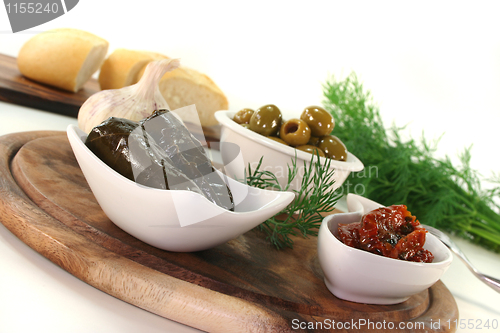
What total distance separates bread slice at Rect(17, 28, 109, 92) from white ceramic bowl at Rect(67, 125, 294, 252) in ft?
4.23

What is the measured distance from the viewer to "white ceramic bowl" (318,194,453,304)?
2.49ft

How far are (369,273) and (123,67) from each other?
1.71 metres

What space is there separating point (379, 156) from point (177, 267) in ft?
4.32

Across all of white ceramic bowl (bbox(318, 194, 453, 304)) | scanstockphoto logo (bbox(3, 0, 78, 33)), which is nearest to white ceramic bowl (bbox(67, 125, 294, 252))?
white ceramic bowl (bbox(318, 194, 453, 304))

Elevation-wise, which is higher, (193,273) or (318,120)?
(318,120)

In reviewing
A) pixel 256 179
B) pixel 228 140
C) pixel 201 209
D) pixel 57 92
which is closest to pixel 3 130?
pixel 57 92

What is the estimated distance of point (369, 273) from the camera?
0.76 metres

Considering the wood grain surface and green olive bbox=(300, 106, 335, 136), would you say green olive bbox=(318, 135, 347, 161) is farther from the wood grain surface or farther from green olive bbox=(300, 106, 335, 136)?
the wood grain surface

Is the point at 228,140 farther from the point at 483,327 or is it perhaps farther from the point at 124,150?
the point at 483,327

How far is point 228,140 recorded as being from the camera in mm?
1312

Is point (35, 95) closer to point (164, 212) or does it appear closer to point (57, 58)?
point (57, 58)

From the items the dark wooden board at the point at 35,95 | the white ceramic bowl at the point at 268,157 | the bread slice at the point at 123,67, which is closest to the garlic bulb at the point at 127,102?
the white ceramic bowl at the point at 268,157

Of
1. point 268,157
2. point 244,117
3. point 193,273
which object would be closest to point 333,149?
point 268,157

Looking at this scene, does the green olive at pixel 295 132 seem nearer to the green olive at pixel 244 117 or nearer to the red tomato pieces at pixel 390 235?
the green olive at pixel 244 117
